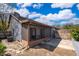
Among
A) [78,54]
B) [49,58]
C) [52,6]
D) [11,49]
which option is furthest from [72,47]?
[11,49]

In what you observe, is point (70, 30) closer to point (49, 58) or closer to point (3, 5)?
point (49, 58)

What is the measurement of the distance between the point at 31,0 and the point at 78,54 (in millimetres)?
2295

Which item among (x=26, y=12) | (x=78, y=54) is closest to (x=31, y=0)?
(x=26, y=12)

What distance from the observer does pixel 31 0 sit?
772cm

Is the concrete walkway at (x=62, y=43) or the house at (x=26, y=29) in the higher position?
the house at (x=26, y=29)

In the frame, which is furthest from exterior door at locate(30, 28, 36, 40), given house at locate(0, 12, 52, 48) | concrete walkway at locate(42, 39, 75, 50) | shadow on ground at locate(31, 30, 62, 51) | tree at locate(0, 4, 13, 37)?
tree at locate(0, 4, 13, 37)

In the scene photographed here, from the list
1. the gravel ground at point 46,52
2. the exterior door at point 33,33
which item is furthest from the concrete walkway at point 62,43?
the exterior door at point 33,33

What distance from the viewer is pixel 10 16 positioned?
306 inches

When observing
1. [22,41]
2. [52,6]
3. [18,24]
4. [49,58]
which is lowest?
[49,58]

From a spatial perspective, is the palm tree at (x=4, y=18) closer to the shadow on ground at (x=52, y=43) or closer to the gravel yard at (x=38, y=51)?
the gravel yard at (x=38, y=51)

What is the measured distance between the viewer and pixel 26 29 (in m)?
7.82

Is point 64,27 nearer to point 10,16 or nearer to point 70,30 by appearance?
point 70,30

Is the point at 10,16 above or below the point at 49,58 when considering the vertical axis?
above

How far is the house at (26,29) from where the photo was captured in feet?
25.4
